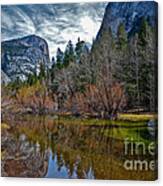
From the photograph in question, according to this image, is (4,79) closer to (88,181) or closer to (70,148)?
(70,148)

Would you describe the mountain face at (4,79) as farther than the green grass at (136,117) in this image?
Yes

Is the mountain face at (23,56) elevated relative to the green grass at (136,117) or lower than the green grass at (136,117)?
elevated

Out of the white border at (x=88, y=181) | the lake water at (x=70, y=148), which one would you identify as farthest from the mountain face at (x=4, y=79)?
the white border at (x=88, y=181)

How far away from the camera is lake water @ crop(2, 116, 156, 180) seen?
2.29 metres

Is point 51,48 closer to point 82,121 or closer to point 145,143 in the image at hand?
point 82,121

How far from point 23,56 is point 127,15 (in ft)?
1.54

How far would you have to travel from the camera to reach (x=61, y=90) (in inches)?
92.2

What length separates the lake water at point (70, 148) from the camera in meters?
2.29

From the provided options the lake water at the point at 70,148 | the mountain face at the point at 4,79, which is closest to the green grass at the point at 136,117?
the lake water at the point at 70,148

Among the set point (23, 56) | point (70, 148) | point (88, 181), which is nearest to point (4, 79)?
point (23, 56)

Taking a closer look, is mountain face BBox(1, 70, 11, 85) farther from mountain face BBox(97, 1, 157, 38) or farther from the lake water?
mountain face BBox(97, 1, 157, 38)

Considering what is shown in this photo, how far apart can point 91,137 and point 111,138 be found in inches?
3.3

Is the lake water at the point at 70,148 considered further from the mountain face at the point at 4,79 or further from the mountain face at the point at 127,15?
the mountain face at the point at 127,15

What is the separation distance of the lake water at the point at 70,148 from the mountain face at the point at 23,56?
0.20m
